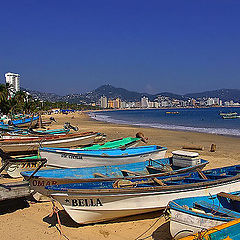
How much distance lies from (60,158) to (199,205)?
21.0ft

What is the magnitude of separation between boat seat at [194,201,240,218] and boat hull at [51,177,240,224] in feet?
2.65

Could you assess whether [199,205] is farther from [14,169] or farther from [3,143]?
[3,143]

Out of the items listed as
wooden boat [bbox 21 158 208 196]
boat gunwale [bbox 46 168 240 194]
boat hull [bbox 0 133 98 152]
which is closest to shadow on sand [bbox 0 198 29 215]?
wooden boat [bbox 21 158 208 196]

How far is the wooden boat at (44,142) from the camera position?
49.1 ft

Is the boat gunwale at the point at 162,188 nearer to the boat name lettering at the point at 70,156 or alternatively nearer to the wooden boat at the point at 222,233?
the wooden boat at the point at 222,233

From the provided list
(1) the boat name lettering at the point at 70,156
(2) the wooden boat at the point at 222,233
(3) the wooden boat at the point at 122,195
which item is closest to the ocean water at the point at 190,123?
(1) the boat name lettering at the point at 70,156

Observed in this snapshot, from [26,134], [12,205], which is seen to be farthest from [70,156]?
[26,134]

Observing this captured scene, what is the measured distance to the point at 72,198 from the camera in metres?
6.46

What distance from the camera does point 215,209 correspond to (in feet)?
19.9

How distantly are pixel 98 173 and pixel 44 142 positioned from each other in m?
7.56

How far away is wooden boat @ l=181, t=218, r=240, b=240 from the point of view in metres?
4.83

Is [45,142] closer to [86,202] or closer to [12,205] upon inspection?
[12,205]

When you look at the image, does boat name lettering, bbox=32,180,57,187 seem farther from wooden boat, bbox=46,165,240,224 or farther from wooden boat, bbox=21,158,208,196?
wooden boat, bbox=46,165,240,224

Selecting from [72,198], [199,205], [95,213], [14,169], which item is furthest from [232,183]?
[14,169]
